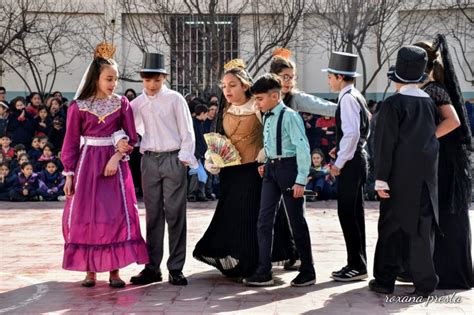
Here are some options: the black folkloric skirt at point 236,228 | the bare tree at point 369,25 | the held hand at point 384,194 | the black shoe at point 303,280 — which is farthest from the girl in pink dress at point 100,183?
the bare tree at point 369,25

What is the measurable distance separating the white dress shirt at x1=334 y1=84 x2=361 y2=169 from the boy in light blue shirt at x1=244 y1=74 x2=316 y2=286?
1.07 feet

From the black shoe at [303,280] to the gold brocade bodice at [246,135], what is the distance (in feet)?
3.56

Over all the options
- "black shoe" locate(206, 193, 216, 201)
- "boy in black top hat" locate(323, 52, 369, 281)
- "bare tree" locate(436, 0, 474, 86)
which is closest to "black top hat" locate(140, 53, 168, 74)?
"boy in black top hat" locate(323, 52, 369, 281)

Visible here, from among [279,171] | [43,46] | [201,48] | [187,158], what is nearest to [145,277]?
[187,158]

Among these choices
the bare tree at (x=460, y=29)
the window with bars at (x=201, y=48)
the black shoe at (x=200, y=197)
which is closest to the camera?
the black shoe at (x=200, y=197)

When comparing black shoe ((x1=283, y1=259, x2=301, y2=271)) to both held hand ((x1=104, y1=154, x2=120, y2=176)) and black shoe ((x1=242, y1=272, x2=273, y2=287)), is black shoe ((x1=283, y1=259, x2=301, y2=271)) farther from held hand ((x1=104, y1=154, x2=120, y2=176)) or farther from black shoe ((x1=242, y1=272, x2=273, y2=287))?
held hand ((x1=104, y1=154, x2=120, y2=176))

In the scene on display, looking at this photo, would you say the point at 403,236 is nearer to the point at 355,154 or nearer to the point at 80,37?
the point at 355,154

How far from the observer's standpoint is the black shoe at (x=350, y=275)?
24.6 ft

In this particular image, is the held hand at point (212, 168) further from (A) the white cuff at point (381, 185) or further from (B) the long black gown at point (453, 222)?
(B) the long black gown at point (453, 222)

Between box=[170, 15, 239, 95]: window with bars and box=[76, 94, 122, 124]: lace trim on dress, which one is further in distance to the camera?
box=[170, 15, 239, 95]: window with bars

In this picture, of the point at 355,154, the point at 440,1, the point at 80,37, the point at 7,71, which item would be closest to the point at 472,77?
the point at 440,1

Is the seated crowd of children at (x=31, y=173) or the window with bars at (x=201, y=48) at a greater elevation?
the window with bars at (x=201, y=48)

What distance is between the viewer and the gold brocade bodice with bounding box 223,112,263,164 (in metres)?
7.57

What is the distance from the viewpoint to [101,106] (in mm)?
7453
